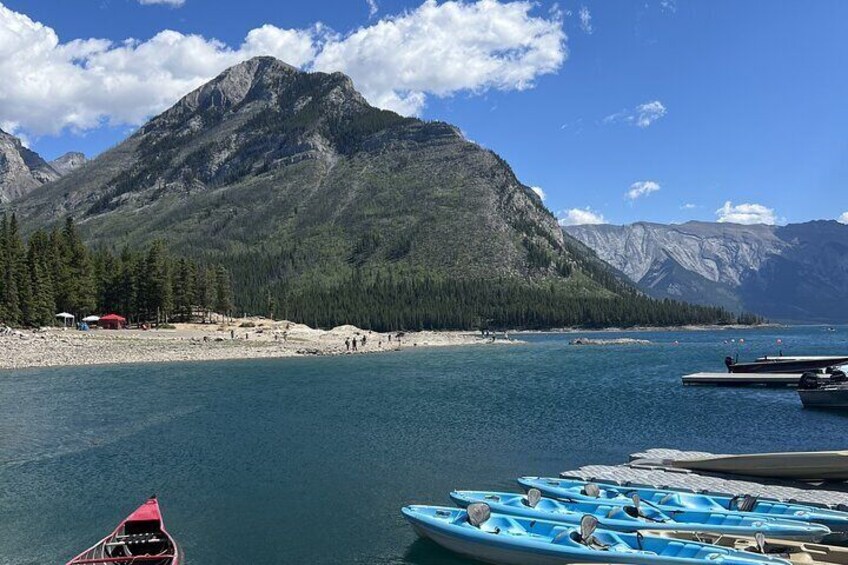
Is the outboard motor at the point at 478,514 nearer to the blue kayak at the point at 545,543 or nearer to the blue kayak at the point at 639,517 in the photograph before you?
the blue kayak at the point at 545,543

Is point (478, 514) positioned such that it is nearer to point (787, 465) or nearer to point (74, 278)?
point (787, 465)

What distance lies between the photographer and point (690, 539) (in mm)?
20594

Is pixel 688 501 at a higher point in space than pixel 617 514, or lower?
lower

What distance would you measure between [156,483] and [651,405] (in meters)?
41.9

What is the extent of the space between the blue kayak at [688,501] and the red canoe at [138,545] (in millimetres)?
14120

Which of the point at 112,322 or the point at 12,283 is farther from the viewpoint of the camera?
the point at 112,322

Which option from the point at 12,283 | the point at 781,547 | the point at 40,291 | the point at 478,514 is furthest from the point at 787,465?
the point at 40,291

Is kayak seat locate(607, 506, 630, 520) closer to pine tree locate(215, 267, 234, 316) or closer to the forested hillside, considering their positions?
the forested hillside

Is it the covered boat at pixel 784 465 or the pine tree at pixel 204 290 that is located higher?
the pine tree at pixel 204 290

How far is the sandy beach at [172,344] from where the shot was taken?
91.8 meters

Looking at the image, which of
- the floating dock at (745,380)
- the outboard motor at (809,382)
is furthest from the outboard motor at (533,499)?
the floating dock at (745,380)

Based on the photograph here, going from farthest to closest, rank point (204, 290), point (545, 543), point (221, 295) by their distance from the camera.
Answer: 1. point (221, 295)
2. point (204, 290)
3. point (545, 543)

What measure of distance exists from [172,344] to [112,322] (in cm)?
2083

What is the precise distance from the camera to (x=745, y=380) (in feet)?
245
